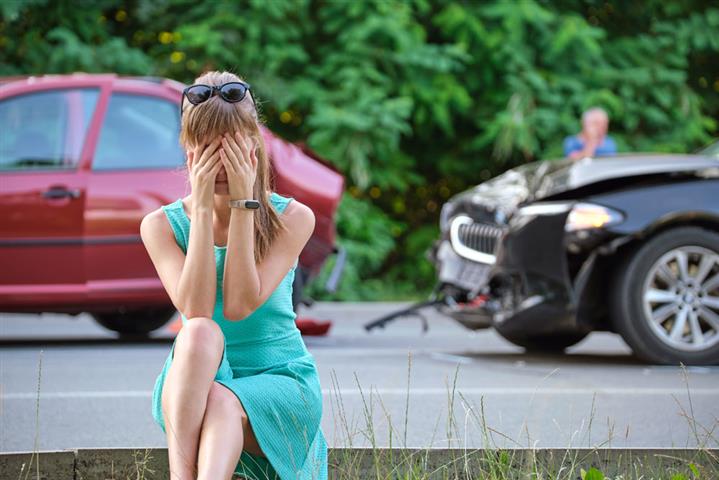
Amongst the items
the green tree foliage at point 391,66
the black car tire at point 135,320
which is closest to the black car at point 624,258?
the black car tire at point 135,320

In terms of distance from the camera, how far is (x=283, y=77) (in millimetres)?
16781

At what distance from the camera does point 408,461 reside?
Result: 3902 millimetres

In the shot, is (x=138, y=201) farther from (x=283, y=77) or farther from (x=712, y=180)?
(x=283, y=77)

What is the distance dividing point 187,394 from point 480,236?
5695mm

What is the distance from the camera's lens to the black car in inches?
328

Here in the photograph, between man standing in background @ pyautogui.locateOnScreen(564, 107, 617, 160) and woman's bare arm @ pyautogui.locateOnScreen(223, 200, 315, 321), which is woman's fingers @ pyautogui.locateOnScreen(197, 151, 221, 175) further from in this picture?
man standing in background @ pyautogui.locateOnScreen(564, 107, 617, 160)

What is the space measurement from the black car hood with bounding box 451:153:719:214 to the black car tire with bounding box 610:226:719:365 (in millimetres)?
436

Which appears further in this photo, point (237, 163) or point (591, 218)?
point (591, 218)

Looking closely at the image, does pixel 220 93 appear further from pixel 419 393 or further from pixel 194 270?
pixel 419 393

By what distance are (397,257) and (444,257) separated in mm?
8853

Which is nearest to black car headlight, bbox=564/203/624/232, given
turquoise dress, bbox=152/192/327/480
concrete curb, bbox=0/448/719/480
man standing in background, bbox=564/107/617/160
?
man standing in background, bbox=564/107/617/160

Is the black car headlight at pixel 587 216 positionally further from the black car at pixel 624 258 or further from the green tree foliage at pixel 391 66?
the green tree foliage at pixel 391 66

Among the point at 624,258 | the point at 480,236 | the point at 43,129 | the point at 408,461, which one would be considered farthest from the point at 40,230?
the point at 408,461

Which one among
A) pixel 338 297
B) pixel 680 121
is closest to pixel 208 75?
pixel 338 297
